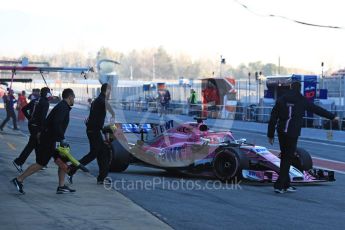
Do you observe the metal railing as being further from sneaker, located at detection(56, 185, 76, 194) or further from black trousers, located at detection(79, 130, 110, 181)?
sneaker, located at detection(56, 185, 76, 194)

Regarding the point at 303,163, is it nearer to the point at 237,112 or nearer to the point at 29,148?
the point at 29,148

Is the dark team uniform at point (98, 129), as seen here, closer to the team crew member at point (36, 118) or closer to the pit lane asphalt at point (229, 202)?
the pit lane asphalt at point (229, 202)

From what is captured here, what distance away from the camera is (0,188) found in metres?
10.8

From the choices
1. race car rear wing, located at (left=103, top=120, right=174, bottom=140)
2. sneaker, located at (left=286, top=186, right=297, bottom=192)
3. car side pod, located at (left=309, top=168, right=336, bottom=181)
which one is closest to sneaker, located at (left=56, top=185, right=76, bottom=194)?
race car rear wing, located at (left=103, top=120, right=174, bottom=140)

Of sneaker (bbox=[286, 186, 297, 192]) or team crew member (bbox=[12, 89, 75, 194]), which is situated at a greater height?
team crew member (bbox=[12, 89, 75, 194])

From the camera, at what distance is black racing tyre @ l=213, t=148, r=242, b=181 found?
11523mm

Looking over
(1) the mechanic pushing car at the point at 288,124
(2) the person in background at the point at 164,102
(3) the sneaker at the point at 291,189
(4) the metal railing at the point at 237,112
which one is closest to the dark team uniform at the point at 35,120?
(1) the mechanic pushing car at the point at 288,124

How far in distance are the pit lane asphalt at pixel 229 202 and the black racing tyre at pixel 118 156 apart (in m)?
0.20

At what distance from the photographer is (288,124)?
10.9 m

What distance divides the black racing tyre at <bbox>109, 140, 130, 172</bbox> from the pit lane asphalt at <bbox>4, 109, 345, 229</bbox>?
Result: 0.66 feet

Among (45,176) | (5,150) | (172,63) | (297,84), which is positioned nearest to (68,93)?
(45,176)

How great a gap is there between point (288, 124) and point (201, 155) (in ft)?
7.28

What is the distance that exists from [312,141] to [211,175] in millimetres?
14534

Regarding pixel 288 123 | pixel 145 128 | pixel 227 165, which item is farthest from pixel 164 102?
pixel 288 123
